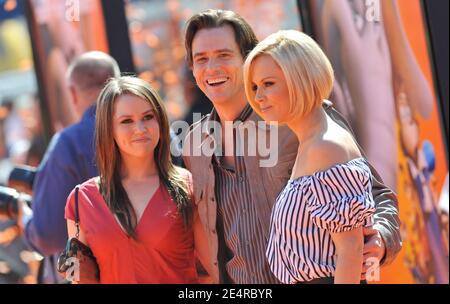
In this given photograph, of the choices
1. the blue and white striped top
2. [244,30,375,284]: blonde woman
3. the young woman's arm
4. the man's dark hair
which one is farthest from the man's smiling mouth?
the young woman's arm

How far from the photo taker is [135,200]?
8.54ft

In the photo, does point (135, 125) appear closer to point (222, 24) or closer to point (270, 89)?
point (222, 24)

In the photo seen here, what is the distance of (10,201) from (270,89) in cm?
234

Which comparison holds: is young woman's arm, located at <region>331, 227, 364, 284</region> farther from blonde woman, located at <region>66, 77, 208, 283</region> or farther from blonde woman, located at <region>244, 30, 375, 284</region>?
blonde woman, located at <region>66, 77, 208, 283</region>

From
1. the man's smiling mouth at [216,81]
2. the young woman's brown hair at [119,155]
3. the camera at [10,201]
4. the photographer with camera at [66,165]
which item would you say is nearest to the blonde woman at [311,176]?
the man's smiling mouth at [216,81]

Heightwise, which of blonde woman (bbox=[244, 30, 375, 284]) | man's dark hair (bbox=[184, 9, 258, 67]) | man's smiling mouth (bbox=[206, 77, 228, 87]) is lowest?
blonde woman (bbox=[244, 30, 375, 284])

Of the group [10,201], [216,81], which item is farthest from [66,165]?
[216,81]

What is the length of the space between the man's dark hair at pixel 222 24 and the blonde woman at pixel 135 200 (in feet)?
0.70

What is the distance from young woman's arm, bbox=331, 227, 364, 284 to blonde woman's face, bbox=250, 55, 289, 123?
1.04 ft

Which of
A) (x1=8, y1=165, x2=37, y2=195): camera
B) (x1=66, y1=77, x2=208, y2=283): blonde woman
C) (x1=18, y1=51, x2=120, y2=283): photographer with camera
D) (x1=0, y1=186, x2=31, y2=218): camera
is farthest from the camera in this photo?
(x1=8, y1=165, x2=37, y2=195): camera

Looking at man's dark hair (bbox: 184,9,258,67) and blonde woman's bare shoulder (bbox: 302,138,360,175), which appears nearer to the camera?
blonde woman's bare shoulder (bbox: 302,138,360,175)

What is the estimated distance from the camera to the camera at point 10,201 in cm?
409

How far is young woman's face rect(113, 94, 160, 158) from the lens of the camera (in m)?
2.56

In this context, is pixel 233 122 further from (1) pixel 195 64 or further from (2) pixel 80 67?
(2) pixel 80 67
